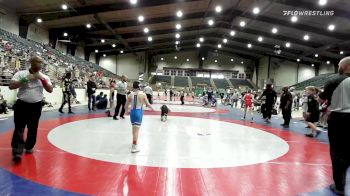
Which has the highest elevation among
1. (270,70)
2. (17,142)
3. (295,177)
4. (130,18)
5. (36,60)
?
(130,18)

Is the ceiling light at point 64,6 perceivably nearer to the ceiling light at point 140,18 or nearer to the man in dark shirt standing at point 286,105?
the ceiling light at point 140,18

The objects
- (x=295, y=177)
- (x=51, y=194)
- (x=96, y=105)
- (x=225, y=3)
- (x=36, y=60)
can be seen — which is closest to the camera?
(x=51, y=194)

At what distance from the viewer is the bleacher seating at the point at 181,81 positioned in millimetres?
47075

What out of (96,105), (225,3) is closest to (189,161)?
(96,105)

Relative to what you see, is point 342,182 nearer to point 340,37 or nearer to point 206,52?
point 340,37

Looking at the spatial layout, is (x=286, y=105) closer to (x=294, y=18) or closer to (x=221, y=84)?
(x=294, y=18)

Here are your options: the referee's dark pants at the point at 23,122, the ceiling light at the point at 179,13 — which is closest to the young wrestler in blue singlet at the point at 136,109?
the referee's dark pants at the point at 23,122

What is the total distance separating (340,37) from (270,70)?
18.1 m

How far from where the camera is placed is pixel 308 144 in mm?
6648

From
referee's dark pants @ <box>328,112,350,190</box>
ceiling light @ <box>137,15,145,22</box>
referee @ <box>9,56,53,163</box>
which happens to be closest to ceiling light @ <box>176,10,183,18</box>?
ceiling light @ <box>137,15,145,22</box>

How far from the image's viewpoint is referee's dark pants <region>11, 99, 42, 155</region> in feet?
13.5

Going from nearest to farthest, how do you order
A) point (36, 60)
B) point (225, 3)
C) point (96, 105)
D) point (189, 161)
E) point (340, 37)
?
point (36, 60)
point (189, 161)
point (96, 105)
point (225, 3)
point (340, 37)

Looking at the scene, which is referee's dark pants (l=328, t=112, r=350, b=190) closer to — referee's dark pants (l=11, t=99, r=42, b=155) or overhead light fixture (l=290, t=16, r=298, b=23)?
referee's dark pants (l=11, t=99, r=42, b=155)

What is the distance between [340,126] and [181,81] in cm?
4490
